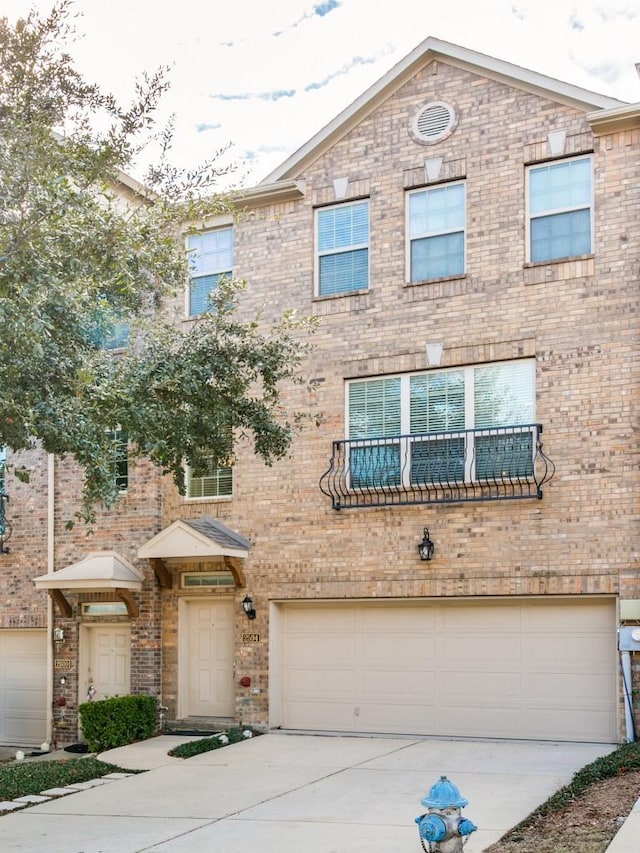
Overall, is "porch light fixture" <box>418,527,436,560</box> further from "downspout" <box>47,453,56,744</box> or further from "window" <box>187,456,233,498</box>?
"downspout" <box>47,453,56,744</box>

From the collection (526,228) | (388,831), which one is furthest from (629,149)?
(388,831)

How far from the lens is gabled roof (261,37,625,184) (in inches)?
579

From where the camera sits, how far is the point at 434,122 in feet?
51.8

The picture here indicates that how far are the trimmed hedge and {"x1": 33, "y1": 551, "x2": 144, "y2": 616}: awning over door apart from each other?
1573mm

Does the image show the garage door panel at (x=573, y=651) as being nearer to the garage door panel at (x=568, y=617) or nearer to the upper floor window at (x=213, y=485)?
the garage door panel at (x=568, y=617)

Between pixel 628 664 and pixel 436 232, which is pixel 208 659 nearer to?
pixel 628 664

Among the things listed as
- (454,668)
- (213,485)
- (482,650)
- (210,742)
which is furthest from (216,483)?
(482,650)

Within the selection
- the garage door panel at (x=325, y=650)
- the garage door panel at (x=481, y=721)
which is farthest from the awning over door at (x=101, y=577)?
the garage door panel at (x=481, y=721)

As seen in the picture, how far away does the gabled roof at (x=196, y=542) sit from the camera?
51.4 ft

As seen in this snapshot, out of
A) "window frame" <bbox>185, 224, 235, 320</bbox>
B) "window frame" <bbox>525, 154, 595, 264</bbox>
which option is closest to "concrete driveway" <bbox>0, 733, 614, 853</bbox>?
"window frame" <bbox>525, 154, 595, 264</bbox>

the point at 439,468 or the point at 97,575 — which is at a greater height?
the point at 439,468

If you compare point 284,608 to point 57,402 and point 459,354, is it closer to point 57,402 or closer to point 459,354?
point 459,354

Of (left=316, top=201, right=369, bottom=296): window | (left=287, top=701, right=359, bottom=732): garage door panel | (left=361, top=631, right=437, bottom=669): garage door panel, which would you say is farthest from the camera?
(left=316, top=201, right=369, bottom=296): window

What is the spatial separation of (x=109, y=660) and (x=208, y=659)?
1.84 metres
